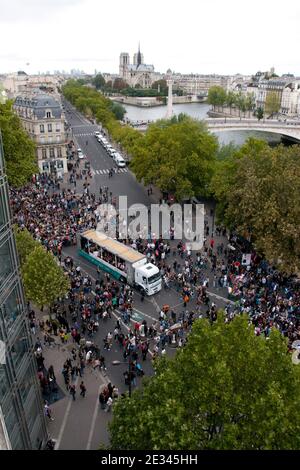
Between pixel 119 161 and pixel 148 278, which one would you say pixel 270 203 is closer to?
pixel 148 278

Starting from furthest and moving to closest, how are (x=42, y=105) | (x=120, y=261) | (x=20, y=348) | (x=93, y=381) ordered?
1. (x=42, y=105)
2. (x=120, y=261)
3. (x=93, y=381)
4. (x=20, y=348)

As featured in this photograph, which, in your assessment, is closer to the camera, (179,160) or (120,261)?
(120,261)

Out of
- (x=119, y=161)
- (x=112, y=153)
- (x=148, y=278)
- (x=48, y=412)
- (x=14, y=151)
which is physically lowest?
(x=48, y=412)

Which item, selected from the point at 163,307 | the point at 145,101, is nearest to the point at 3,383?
the point at 163,307

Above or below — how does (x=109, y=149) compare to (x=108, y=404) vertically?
above

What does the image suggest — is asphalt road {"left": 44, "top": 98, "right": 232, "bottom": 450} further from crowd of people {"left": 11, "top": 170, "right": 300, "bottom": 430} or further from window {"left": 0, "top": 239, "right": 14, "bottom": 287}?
window {"left": 0, "top": 239, "right": 14, "bottom": 287}

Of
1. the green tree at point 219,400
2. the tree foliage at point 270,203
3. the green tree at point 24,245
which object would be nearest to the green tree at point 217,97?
the tree foliage at point 270,203

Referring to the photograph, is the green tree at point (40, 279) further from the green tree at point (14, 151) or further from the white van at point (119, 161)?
the white van at point (119, 161)

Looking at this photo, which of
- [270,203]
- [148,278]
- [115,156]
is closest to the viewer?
[148,278]
